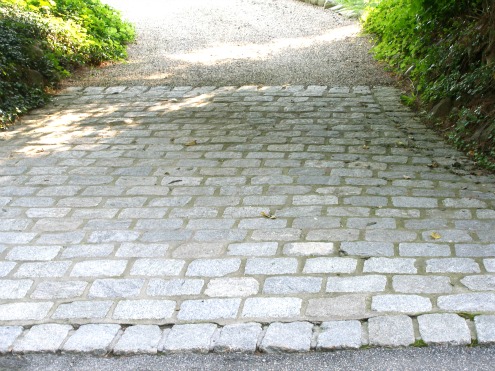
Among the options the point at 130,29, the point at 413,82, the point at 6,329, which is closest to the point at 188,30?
the point at 130,29

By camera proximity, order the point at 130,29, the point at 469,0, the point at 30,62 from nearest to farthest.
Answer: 1. the point at 469,0
2. the point at 30,62
3. the point at 130,29

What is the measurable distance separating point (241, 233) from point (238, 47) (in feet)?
23.5

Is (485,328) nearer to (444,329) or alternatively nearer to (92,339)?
(444,329)

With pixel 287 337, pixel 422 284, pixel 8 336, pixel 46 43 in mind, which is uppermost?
pixel 46 43

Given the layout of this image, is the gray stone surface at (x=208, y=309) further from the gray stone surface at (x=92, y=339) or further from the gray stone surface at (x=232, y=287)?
the gray stone surface at (x=92, y=339)

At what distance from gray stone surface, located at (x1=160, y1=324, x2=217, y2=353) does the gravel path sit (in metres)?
6.14

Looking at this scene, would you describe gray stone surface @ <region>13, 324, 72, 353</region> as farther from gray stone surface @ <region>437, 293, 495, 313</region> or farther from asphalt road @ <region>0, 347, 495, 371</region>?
gray stone surface @ <region>437, 293, 495, 313</region>

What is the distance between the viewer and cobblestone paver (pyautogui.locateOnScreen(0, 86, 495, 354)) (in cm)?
375

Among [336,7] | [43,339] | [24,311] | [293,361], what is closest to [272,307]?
[293,361]

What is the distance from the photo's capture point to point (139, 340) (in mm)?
3670

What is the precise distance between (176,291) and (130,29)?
898 cm

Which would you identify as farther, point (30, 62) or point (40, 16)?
point (40, 16)

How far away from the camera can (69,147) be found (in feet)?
23.3

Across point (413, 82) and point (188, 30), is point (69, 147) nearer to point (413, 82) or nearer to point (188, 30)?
point (413, 82)
